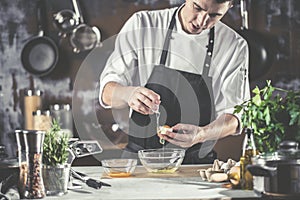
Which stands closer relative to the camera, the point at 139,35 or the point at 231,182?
the point at 231,182

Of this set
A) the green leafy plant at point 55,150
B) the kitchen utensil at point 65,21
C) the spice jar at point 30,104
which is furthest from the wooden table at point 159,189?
the kitchen utensil at point 65,21

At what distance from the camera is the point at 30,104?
14.0 ft

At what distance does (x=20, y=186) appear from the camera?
92.3 inches

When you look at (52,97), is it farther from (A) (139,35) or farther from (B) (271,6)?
(B) (271,6)

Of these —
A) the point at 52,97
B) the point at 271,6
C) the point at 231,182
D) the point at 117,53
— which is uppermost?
the point at 271,6

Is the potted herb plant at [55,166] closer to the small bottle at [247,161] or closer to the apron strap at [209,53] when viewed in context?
the small bottle at [247,161]

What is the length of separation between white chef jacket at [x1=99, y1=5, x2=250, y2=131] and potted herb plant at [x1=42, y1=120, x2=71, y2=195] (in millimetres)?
1820

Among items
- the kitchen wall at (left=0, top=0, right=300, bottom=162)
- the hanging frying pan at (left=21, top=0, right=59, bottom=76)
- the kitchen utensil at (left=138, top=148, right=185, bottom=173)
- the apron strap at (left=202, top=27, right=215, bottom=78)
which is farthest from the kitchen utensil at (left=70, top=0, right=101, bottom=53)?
the kitchen utensil at (left=138, top=148, right=185, bottom=173)

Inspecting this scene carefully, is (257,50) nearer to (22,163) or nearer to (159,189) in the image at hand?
(159,189)

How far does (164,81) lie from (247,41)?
620 mm

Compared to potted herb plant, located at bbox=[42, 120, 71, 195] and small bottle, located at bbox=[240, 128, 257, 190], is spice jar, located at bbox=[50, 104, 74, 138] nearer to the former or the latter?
potted herb plant, located at bbox=[42, 120, 71, 195]

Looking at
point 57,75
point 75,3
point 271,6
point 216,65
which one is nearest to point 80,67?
point 57,75

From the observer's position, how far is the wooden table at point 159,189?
7.58 ft

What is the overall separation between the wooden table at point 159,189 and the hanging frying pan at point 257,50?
156 cm
